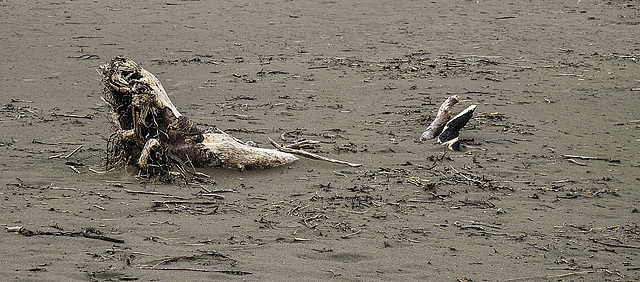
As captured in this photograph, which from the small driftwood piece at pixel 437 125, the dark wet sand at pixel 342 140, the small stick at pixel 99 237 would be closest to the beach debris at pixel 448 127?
the small driftwood piece at pixel 437 125

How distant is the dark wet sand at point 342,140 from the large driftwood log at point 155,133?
6.3 inches

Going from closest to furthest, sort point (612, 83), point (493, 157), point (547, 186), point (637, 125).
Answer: point (547, 186), point (493, 157), point (637, 125), point (612, 83)

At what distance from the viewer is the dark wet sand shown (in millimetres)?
4434

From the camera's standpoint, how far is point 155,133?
6.11 meters

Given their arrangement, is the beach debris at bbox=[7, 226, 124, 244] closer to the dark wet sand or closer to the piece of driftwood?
the dark wet sand

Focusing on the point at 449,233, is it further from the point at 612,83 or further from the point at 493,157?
the point at 612,83

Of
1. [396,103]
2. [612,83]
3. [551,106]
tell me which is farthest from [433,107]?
[612,83]

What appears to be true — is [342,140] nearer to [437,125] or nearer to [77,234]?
[437,125]

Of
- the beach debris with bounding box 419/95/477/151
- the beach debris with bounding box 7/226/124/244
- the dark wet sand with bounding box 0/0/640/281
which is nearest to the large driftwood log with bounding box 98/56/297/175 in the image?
the dark wet sand with bounding box 0/0/640/281

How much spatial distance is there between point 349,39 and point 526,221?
7.26 m

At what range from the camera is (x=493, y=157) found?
22.0 ft

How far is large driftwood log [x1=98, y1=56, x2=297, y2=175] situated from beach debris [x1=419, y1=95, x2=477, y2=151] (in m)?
1.59

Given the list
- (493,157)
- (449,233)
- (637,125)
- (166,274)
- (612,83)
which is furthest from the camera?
(612,83)

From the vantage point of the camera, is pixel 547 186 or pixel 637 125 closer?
pixel 547 186
